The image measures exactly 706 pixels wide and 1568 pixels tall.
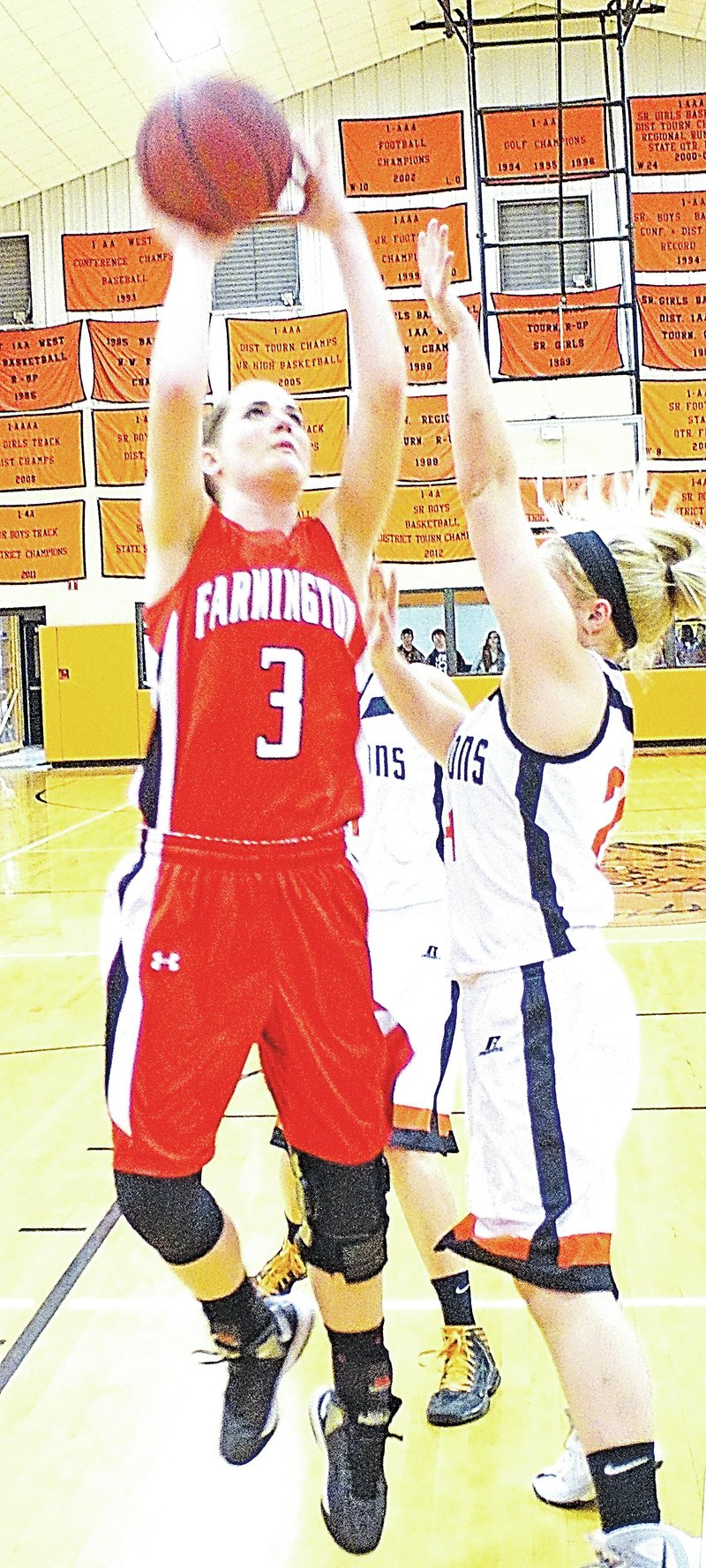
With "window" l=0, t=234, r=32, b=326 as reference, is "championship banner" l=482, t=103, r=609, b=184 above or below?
below

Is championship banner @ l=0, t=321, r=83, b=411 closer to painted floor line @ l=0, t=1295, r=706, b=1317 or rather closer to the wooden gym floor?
the wooden gym floor

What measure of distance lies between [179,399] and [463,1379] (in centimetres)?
185

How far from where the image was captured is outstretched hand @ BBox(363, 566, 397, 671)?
8.47 ft

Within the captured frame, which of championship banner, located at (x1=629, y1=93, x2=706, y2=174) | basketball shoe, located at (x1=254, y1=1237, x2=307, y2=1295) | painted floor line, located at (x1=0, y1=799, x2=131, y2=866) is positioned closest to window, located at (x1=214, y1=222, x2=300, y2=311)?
championship banner, located at (x1=629, y1=93, x2=706, y2=174)

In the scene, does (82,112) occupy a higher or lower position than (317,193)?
higher

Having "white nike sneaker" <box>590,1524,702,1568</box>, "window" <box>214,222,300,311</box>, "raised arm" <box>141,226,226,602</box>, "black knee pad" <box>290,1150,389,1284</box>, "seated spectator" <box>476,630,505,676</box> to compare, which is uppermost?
"window" <box>214,222,300,311</box>

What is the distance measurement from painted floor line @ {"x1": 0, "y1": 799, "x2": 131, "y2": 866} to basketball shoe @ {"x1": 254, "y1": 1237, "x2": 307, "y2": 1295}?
22.4ft

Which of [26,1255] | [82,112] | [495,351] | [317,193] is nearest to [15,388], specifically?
[82,112]

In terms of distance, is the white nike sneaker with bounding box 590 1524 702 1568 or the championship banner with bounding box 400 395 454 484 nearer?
the white nike sneaker with bounding box 590 1524 702 1568

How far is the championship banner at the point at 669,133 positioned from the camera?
12.4m

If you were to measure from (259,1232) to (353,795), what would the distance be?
1844mm

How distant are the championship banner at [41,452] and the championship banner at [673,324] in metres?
5.27

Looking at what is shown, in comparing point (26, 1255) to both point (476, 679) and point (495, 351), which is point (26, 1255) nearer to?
point (495, 351)

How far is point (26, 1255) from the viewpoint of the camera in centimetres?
363
